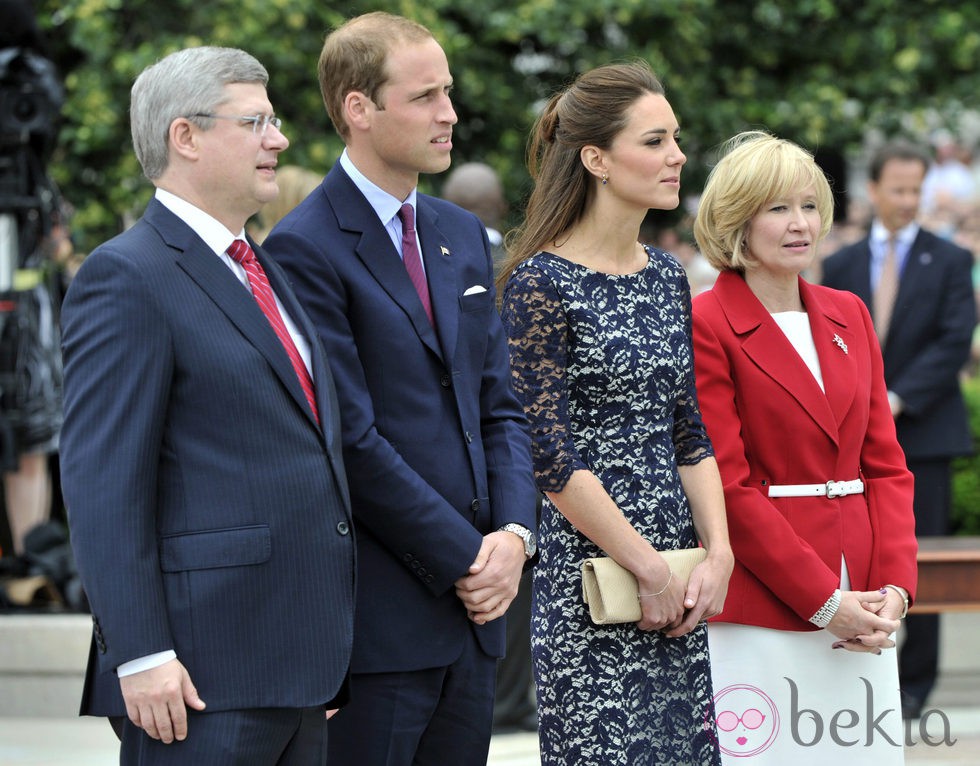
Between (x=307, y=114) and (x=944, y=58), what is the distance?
552 cm

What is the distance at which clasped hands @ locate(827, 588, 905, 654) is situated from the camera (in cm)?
385

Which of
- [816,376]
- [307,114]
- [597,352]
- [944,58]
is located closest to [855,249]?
[816,376]

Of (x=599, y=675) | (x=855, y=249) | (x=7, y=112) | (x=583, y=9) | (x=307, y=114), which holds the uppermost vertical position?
Result: (x=583, y=9)

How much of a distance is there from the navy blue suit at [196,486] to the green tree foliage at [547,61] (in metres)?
7.96

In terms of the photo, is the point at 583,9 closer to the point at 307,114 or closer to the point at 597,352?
the point at 307,114

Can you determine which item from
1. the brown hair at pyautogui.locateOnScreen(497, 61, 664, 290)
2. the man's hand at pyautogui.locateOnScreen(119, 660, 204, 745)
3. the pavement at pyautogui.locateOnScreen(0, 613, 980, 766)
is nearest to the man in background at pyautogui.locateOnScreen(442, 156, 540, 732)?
the pavement at pyautogui.locateOnScreen(0, 613, 980, 766)

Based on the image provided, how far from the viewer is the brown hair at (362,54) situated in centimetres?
341

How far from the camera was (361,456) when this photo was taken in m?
3.23

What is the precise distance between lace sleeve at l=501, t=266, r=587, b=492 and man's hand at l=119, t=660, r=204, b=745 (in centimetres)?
110

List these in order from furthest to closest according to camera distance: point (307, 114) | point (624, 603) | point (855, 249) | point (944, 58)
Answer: point (944, 58) < point (307, 114) < point (855, 249) < point (624, 603)

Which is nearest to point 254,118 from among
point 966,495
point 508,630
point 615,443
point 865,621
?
point 615,443

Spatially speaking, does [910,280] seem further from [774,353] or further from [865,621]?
[865,621]

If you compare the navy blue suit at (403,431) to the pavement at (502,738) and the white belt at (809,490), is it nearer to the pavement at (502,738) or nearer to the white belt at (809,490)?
the white belt at (809,490)

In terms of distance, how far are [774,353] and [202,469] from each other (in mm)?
1722
